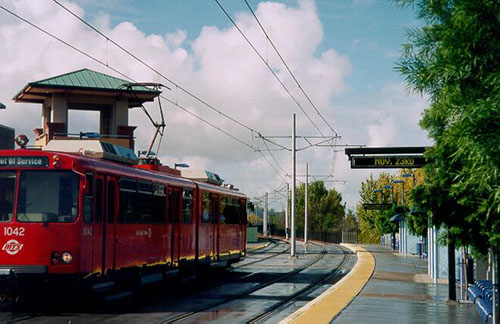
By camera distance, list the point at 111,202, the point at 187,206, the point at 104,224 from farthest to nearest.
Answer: the point at 187,206, the point at 111,202, the point at 104,224

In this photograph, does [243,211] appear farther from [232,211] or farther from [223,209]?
[223,209]

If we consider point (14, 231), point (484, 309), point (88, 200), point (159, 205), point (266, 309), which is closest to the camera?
point (484, 309)

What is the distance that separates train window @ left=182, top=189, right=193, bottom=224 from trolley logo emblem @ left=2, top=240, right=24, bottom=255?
838 centimetres

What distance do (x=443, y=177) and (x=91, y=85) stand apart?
127 ft

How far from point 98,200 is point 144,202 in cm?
317

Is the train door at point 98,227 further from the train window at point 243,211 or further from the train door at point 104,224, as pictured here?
the train window at point 243,211

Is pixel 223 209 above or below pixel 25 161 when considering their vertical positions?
below

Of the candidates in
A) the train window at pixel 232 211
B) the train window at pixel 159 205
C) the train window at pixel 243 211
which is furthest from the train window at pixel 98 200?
the train window at pixel 243 211

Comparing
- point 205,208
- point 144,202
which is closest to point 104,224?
point 144,202

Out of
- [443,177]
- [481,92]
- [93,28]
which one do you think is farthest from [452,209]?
[93,28]

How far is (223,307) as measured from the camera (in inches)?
742

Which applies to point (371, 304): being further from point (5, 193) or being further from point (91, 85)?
point (91, 85)

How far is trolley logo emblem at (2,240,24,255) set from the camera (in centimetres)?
1603

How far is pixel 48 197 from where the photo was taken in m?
16.3
